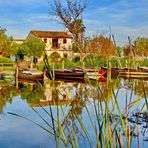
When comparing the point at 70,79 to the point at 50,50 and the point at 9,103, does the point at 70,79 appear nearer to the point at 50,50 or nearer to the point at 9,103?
the point at 9,103

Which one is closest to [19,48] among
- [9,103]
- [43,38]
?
[43,38]

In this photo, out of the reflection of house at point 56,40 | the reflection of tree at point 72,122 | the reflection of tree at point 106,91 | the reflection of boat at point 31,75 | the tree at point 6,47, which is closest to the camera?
the reflection of tree at point 106,91

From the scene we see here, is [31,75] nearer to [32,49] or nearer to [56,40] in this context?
[32,49]

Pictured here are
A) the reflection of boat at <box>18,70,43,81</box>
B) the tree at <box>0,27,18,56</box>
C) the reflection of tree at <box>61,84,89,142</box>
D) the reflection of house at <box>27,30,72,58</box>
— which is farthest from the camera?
the reflection of house at <box>27,30,72,58</box>

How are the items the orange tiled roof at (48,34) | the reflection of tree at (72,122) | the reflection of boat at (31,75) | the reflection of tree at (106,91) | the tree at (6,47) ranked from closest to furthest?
1. the reflection of tree at (106,91)
2. the reflection of tree at (72,122)
3. the reflection of boat at (31,75)
4. the tree at (6,47)
5. the orange tiled roof at (48,34)

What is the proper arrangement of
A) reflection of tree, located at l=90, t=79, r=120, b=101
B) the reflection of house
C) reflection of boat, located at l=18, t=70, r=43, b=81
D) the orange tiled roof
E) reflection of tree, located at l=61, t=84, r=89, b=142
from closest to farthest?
reflection of tree, located at l=90, t=79, r=120, b=101 < reflection of tree, located at l=61, t=84, r=89, b=142 < reflection of boat, located at l=18, t=70, r=43, b=81 < the reflection of house < the orange tiled roof

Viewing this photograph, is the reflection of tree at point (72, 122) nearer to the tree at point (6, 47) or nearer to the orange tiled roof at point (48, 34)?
the tree at point (6, 47)

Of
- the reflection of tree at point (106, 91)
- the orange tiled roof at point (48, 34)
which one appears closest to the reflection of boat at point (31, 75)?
the reflection of tree at point (106, 91)

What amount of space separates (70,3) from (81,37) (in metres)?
34.0

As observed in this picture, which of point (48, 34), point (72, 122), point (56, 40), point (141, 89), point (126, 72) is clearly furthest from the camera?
point (48, 34)

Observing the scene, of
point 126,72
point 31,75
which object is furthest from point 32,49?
point 126,72

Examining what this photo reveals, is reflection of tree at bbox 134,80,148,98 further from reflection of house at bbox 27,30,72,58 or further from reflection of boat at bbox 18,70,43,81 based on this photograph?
reflection of house at bbox 27,30,72,58

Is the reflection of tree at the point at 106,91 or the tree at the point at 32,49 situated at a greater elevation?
the tree at the point at 32,49

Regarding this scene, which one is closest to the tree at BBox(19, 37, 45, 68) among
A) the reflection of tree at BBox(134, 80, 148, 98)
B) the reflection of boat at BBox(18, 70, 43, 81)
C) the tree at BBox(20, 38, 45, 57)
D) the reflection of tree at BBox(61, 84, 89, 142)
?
the tree at BBox(20, 38, 45, 57)
